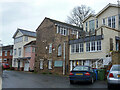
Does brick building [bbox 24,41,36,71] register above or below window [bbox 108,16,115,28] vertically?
below

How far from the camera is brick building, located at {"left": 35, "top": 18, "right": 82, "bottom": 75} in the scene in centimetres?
2503

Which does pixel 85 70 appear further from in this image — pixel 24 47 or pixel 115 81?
pixel 24 47

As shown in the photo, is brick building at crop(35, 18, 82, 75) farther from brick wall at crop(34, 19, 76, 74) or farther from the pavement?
the pavement

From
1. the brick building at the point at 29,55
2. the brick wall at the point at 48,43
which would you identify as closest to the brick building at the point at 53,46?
the brick wall at the point at 48,43

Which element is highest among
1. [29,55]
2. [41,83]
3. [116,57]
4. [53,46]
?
[53,46]

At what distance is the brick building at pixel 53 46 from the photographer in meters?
25.0

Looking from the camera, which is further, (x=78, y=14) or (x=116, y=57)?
(x=78, y=14)

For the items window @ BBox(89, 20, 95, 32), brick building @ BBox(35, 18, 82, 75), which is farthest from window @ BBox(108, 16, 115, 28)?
brick building @ BBox(35, 18, 82, 75)

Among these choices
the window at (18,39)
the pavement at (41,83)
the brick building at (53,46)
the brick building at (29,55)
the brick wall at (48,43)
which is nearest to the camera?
the pavement at (41,83)

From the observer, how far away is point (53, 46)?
27312 millimetres

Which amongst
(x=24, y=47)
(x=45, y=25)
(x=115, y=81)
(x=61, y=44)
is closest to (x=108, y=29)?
(x=61, y=44)

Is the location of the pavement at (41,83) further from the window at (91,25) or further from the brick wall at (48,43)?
the window at (91,25)

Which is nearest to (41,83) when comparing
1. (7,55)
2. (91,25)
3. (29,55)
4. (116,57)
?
(116,57)

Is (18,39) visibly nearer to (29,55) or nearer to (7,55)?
(29,55)
